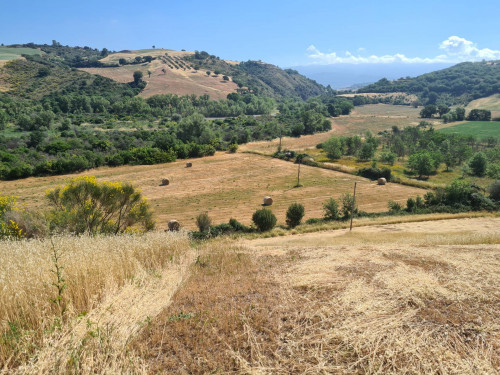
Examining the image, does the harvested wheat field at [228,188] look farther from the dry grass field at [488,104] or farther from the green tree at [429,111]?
the dry grass field at [488,104]

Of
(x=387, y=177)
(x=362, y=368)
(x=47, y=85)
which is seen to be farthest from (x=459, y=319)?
(x=47, y=85)

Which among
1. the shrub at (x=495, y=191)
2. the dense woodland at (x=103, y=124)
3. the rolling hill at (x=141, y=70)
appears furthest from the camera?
the rolling hill at (x=141, y=70)

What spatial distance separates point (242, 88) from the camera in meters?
170

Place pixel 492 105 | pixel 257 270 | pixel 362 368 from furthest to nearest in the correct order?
1. pixel 492 105
2. pixel 257 270
3. pixel 362 368

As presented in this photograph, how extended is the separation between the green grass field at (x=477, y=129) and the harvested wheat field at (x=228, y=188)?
66611 mm

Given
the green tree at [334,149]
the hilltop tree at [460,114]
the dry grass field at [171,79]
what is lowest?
the green tree at [334,149]

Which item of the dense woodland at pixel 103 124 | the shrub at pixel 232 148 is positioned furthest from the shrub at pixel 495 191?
the dense woodland at pixel 103 124

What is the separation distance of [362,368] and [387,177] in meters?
42.2

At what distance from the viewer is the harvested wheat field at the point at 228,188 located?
102 feet

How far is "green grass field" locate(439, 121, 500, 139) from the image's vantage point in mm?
88438

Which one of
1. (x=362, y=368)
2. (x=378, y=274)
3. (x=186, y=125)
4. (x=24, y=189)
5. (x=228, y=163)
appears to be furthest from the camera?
(x=186, y=125)

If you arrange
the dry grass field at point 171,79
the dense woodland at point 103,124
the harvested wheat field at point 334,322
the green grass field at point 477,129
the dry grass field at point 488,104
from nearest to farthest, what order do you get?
1. the harvested wheat field at point 334,322
2. the dense woodland at point 103,124
3. the green grass field at point 477,129
4. the dry grass field at point 488,104
5. the dry grass field at point 171,79

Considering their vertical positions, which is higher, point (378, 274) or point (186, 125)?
point (186, 125)

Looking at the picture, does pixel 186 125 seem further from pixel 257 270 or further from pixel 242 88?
pixel 242 88
